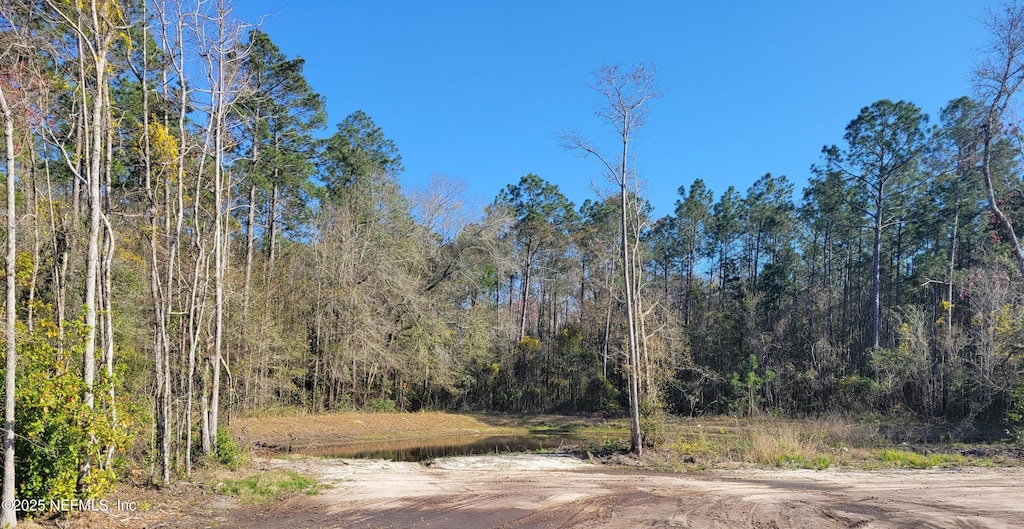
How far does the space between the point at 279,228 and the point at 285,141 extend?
178 inches

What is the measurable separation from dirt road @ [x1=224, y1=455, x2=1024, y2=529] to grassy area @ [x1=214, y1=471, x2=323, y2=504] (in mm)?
410

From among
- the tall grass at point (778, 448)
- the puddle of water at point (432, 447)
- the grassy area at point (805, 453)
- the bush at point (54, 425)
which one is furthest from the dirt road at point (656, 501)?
the puddle of water at point (432, 447)

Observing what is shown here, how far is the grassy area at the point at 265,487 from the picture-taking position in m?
9.35

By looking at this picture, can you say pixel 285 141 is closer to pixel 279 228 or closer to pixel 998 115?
pixel 279 228

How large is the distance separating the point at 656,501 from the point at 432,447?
1572 centimetres

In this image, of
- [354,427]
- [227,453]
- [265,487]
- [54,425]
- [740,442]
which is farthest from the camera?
[354,427]

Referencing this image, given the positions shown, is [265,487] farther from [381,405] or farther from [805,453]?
[381,405]

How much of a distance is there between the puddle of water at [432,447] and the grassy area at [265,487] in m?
8.33

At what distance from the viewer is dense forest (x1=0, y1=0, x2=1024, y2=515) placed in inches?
316

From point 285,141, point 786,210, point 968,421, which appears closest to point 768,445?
point 968,421

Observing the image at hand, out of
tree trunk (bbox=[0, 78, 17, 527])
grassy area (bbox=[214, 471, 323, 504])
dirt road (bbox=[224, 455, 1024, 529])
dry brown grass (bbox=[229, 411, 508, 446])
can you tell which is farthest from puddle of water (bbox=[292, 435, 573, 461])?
tree trunk (bbox=[0, 78, 17, 527])

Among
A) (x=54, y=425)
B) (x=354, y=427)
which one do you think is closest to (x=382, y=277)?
(x=354, y=427)

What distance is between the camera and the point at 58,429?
22.0 feet

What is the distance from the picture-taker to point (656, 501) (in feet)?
29.1
